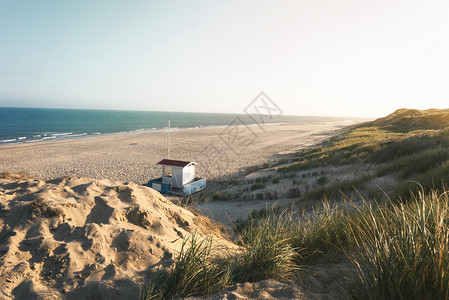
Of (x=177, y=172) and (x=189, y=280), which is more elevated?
(x=189, y=280)

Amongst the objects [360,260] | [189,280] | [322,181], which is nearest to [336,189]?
[322,181]

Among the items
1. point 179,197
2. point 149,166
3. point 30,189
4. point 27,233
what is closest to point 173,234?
point 27,233

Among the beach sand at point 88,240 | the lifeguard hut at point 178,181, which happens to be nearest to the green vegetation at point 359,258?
the beach sand at point 88,240

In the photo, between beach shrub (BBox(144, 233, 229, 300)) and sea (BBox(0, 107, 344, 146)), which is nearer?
beach shrub (BBox(144, 233, 229, 300))

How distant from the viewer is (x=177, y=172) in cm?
1466

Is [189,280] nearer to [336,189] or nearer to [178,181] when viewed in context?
[336,189]

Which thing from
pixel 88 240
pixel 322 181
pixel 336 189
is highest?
pixel 88 240

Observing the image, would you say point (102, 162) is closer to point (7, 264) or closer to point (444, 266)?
point (7, 264)

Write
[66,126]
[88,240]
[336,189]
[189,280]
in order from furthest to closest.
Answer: [66,126] → [336,189] → [88,240] → [189,280]

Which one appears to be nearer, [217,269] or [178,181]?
[217,269]

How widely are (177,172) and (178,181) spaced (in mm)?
564

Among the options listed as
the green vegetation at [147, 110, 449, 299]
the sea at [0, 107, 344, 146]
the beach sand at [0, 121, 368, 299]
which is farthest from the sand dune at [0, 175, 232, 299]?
the sea at [0, 107, 344, 146]

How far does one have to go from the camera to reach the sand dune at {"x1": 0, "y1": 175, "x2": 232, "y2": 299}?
8.24 feet

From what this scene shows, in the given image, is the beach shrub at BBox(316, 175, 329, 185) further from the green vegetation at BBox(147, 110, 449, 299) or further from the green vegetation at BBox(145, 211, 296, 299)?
the green vegetation at BBox(145, 211, 296, 299)
